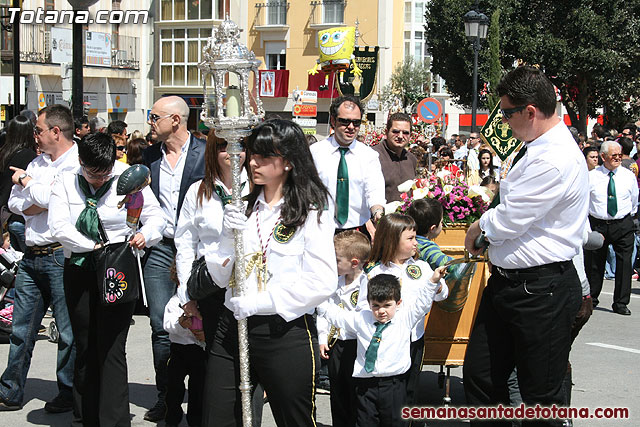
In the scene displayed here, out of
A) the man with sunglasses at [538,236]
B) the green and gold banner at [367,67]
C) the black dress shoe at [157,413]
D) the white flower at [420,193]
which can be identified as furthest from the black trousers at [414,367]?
the green and gold banner at [367,67]

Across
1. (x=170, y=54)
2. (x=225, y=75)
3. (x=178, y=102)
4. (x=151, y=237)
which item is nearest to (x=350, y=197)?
(x=178, y=102)

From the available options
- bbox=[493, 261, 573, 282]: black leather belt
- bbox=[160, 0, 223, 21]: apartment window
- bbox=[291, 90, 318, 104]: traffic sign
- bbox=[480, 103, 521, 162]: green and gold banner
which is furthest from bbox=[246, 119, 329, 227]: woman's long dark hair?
bbox=[160, 0, 223, 21]: apartment window

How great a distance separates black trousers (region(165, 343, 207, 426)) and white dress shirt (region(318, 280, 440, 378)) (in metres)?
1.08

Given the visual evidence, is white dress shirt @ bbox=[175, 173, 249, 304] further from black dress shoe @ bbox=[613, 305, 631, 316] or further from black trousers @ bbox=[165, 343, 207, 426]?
black dress shoe @ bbox=[613, 305, 631, 316]

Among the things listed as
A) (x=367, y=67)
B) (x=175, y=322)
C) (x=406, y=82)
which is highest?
(x=367, y=67)

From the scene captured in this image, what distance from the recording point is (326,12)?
4906 centimetres

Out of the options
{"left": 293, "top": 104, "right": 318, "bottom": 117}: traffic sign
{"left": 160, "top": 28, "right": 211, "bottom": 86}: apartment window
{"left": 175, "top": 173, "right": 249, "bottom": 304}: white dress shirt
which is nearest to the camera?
{"left": 175, "top": 173, "right": 249, "bottom": 304}: white dress shirt

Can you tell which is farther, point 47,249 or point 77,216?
point 47,249

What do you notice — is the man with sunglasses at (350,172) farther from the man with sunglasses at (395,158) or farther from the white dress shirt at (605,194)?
the white dress shirt at (605,194)

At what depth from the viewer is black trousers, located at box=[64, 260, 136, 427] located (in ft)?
17.9

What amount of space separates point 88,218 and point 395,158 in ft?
12.8

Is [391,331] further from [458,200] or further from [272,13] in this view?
[272,13]

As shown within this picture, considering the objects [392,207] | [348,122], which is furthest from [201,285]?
[348,122]

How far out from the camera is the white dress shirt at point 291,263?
3.97 meters
